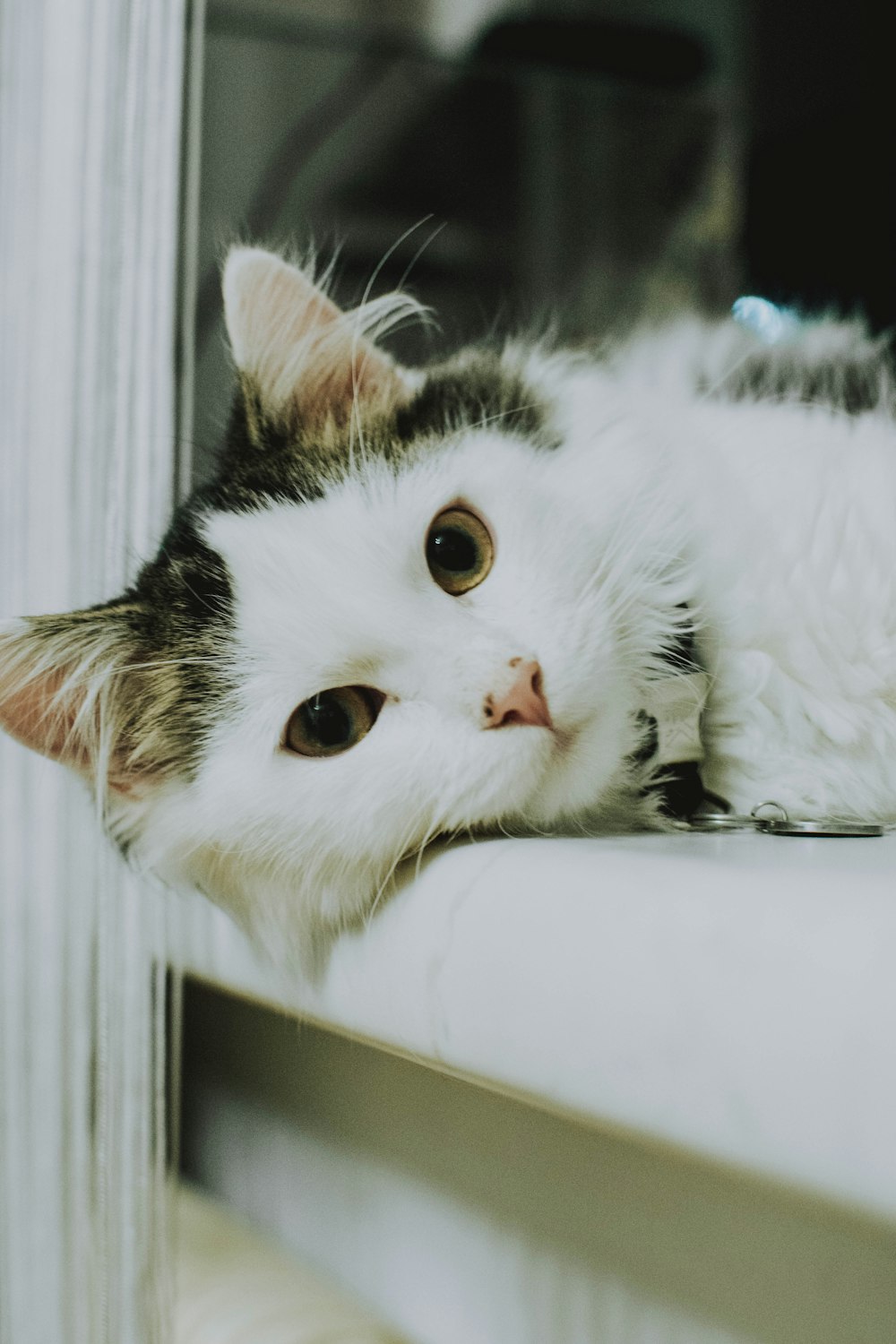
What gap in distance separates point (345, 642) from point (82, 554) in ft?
0.78

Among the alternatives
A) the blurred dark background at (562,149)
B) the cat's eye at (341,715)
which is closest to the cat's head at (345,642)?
the cat's eye at (341,715)

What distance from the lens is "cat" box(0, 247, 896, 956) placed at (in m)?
0.61

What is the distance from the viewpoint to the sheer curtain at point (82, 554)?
69 cm

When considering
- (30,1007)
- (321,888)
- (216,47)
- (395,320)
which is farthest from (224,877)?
(216,47)

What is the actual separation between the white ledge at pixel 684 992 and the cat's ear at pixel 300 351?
389 millimetres

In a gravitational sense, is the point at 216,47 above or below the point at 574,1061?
above

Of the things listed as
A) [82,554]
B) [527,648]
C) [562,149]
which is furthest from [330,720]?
[562,149]

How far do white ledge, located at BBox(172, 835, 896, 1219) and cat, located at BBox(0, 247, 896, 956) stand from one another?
95 mm

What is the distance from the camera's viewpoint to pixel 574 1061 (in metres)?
0.40

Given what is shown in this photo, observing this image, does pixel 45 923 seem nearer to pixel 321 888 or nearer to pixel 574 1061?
pixel 321 888

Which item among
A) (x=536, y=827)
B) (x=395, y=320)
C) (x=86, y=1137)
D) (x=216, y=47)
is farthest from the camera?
(x=216, y=47)

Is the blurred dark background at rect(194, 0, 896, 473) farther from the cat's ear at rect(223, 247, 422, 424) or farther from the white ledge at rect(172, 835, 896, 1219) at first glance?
the white ledge at rect(172, 835, 896, 1219)

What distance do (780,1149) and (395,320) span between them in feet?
2.29

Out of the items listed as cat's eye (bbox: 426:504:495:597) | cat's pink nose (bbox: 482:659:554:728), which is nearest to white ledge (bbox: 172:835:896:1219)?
cat's pink nose (bbox: 482:659:554:728)
